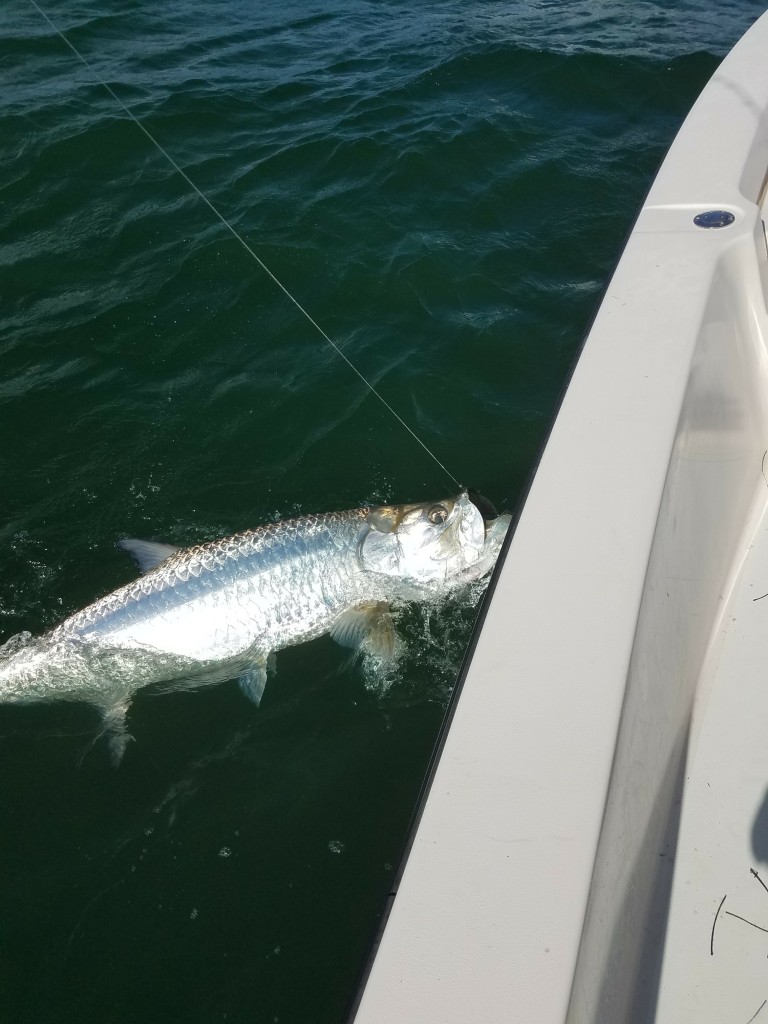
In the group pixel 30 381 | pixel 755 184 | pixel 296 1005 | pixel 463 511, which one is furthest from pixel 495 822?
pixel 30 381

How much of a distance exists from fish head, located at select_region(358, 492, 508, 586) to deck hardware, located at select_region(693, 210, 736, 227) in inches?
61.0

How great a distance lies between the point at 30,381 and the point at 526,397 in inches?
127

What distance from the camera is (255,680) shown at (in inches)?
145

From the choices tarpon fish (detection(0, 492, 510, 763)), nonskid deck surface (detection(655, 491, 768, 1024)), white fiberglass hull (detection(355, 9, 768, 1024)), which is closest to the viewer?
white fiberglass hull (detection(355, 9, 768, 1024))

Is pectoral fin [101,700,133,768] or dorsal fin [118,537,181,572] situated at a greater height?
dorsal fin [118,537,181,572]

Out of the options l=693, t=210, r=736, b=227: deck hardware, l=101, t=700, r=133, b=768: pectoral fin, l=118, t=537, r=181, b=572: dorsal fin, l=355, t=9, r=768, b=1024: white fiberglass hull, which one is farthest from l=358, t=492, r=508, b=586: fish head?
l=693, t=210, r=736, b=227: deck hardware

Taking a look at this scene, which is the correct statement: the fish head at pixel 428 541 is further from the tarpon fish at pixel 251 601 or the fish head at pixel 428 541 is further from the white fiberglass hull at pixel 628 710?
the white fiberglass hull at pixel 628 710

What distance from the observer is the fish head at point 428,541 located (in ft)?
12.2

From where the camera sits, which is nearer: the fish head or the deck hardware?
the deck hardware

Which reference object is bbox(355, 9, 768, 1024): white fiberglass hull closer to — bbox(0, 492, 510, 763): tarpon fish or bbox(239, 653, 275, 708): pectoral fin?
bbox(0, 492, 510, 763): tarpon fish

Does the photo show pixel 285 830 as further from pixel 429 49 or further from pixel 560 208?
pixel 429 49

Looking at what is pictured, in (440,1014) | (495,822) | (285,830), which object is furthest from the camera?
(285,830)

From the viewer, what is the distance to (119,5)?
10.6m

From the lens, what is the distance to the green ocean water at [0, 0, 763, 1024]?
302 cm
